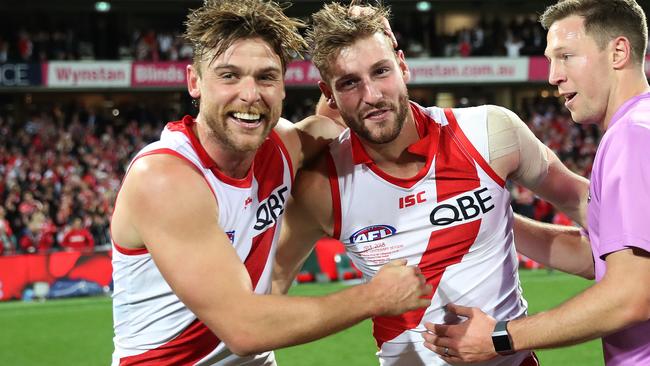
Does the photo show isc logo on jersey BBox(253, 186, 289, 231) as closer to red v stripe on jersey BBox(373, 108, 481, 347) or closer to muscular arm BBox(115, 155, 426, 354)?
muscular arm BBox(115, 155, 426, 354)

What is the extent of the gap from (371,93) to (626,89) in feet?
3.46

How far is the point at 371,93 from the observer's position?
133 inches

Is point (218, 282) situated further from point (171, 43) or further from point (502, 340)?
point (171, 43)

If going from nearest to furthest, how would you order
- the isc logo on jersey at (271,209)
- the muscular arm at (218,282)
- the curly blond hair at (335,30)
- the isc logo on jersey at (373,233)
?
1. the muscular arm at (218,282)
2. the isc logo on jersey at (271,209)
3. the curly blond hair at (335,30)
4. the isc logo on jersey at (373,233)

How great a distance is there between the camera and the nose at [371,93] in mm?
3373

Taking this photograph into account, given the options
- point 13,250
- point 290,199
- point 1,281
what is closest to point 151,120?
point 13,250

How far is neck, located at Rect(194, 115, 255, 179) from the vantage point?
3.20m

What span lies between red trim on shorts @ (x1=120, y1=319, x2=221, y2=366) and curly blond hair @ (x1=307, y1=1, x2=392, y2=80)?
1.25 metres

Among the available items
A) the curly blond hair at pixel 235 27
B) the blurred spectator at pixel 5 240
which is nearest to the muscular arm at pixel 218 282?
the curly blond hair at pixel 235 27

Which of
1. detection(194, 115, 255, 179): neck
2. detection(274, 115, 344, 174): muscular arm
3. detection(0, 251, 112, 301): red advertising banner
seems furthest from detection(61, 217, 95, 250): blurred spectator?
detection(194, 115, 255, 179): neck

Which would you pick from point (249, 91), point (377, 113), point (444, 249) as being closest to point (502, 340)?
point (444, 249)

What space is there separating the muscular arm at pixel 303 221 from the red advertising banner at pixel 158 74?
2128 centimetres

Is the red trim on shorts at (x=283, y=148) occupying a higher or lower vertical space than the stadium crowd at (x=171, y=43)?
lower

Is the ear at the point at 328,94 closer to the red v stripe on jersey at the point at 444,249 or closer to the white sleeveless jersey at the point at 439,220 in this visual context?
the white sleeveless jersey at the point at 439,220
